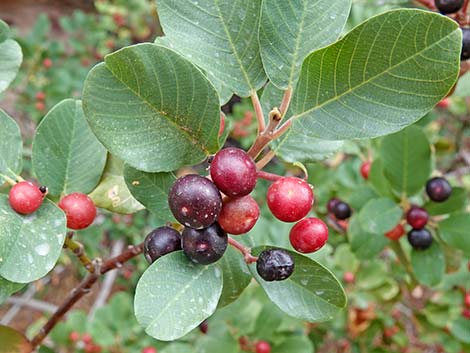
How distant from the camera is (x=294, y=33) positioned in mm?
753

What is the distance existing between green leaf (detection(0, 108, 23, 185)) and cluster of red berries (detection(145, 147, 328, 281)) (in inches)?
11.4

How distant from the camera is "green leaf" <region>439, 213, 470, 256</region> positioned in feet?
4.70

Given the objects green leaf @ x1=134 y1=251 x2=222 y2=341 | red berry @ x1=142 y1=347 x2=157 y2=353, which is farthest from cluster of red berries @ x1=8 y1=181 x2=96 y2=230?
red berry @ x1=142 y1=347 x2=157 y2=353

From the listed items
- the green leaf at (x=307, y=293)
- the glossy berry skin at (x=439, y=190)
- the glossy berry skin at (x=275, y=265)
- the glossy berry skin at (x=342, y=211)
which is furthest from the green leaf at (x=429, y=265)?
the glossy berry skin at (x=275, y=265)

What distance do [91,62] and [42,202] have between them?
3.34 metres

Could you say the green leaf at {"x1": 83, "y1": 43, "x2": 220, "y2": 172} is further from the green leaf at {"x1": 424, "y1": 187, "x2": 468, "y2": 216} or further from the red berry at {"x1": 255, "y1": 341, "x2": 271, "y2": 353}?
the red berry at {"x1": 255, "y1": 341, "x2": 271, "y2": 353}

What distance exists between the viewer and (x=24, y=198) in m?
0.82

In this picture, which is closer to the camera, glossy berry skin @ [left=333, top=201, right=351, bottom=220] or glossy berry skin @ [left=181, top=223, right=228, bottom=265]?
glossy berry skin @ [left=181, top=223, right=228, bottom=265]

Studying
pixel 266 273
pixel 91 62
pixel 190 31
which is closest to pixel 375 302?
pixel 266 273

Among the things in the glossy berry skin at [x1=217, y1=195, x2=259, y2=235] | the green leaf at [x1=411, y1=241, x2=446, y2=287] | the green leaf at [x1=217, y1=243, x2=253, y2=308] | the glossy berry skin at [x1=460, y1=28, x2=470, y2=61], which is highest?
the glossy berry skin at [x1=460, y1=28, x2=470, y2=61]

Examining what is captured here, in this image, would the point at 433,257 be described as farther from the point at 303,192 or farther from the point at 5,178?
the point at 5,178

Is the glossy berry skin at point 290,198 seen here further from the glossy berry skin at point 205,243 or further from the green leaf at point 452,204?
the green leaf at point 452,204

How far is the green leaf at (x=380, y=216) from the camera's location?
141cm

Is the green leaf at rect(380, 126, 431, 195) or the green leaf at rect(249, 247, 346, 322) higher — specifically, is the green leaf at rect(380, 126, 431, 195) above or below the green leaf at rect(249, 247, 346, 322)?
below
